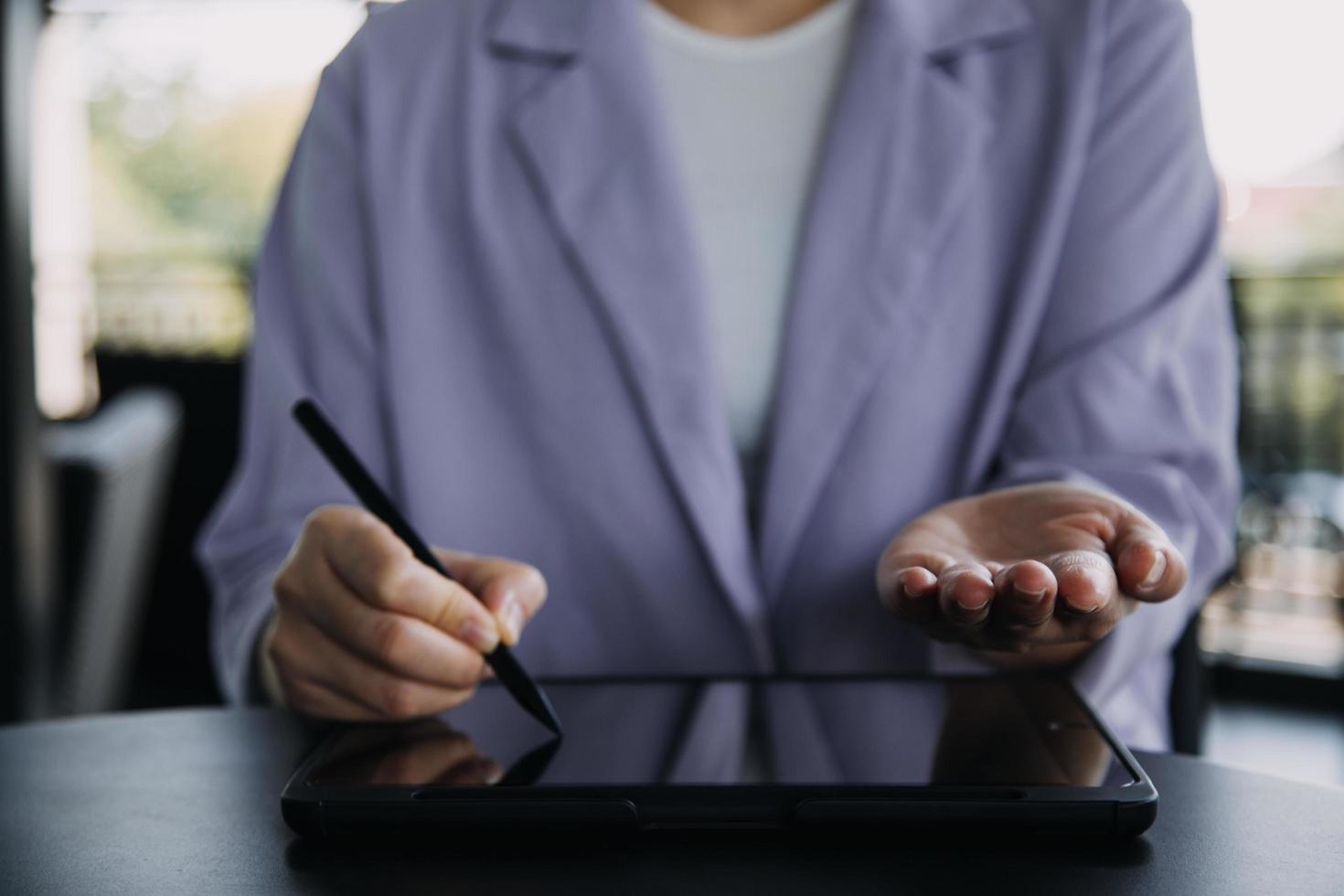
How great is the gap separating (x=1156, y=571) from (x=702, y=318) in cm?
43

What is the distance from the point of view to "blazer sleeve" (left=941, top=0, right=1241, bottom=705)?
0.77m

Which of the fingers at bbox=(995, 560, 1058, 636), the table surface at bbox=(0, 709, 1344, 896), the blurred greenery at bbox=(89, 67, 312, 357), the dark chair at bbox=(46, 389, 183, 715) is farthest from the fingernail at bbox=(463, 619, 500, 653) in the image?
the blurred greenery at bbox=(89, 67, 312, 357)

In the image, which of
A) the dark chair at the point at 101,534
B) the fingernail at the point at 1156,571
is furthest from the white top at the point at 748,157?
the dark chair at the point at 101,534

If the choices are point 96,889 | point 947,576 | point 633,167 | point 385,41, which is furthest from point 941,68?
point 96,889

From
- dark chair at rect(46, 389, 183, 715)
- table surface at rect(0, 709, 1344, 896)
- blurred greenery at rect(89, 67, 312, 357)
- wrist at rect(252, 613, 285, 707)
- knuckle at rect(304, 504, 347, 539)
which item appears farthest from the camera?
blurred greenery at rect(89, 67, 312, 357)

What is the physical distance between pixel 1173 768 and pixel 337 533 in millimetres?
376

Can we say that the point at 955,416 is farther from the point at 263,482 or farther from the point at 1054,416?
the point at 263,482

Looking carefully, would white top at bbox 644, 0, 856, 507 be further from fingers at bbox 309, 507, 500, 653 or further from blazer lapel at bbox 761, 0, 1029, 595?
fingers at bbox 309, 507, 500, 653

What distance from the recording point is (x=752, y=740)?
1.62 ft

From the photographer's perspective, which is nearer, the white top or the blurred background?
the white top

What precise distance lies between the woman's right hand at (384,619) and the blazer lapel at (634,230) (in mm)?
251

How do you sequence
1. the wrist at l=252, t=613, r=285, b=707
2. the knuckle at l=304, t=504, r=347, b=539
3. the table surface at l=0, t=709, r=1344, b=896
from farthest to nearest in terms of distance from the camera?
the wrist at l=252, t=613, r=285, b=707 < the knuckle at l=304, t=504, r=347, b=539 < the table surface at l=0, t=709, r=1344, b=896

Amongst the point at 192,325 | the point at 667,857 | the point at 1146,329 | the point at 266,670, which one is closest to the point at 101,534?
the point at 266,670

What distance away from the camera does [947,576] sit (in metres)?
0.47
